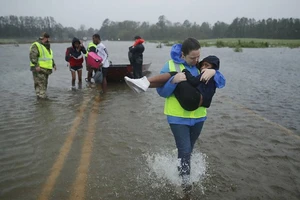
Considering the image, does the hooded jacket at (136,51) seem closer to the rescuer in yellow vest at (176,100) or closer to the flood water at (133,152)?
the flood water at (133,152)

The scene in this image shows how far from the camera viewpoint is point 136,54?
11.1 metres

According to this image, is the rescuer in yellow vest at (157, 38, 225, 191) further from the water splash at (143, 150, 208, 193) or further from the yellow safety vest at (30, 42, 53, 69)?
the yellow safety vest at (30, 42, 53, 69)

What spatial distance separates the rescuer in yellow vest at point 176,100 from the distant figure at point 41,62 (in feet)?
19.9

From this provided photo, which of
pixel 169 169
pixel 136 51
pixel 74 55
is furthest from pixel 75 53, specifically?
pixel 169 169

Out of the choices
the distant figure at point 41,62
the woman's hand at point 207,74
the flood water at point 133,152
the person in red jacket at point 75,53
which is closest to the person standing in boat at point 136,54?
the person in red jacket at point 75,53

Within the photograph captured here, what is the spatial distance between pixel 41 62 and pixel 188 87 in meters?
6.56

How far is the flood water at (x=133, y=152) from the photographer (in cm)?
363

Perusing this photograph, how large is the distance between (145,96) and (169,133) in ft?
12.4

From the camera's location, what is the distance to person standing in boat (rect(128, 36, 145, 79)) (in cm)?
1089

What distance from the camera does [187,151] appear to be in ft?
11.3

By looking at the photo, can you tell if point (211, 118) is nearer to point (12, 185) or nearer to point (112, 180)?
point (112, 180)

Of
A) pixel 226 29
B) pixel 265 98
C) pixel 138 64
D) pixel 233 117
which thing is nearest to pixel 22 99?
pixel 138 64

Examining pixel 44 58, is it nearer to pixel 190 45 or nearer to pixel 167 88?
pixel 167 88

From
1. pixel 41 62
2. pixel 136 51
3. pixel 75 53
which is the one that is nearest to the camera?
pixel 41 62
